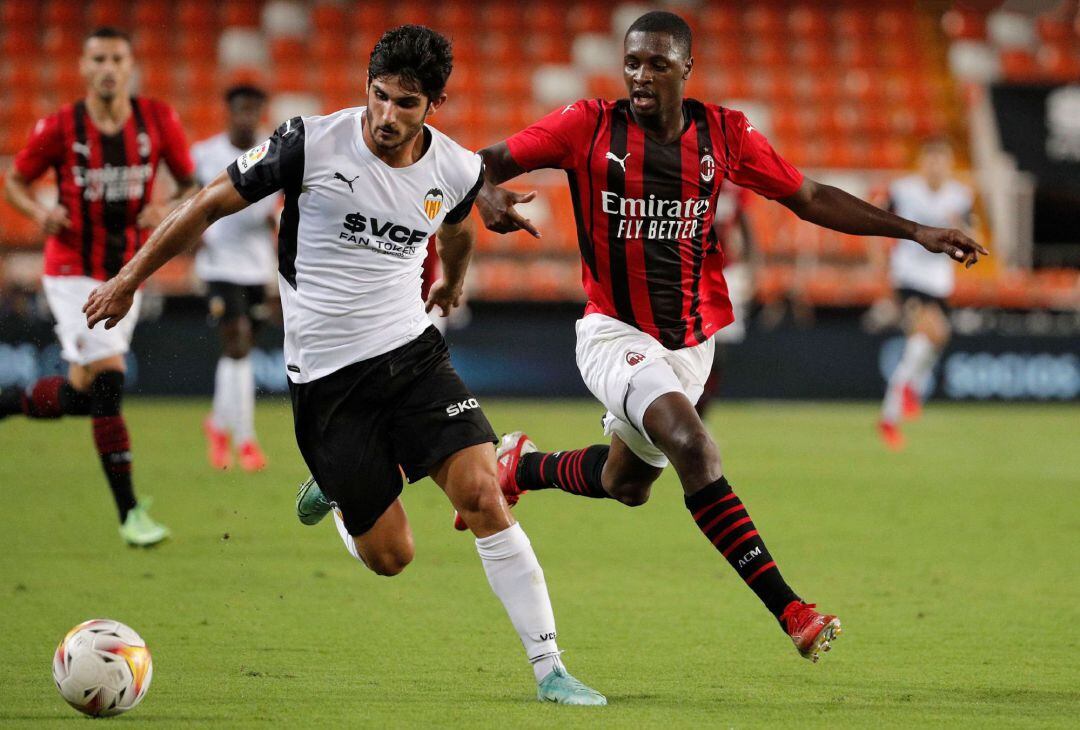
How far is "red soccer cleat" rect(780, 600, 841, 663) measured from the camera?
15.6 feet

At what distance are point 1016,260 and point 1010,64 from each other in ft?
16.6

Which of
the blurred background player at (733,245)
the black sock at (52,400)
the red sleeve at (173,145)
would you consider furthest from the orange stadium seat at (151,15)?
the black sock at (52,400)

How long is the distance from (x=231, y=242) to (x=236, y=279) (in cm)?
34

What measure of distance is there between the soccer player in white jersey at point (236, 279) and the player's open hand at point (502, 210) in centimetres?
525

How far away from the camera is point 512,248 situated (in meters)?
18.7

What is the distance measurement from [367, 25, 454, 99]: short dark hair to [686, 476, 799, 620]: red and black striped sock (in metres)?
1.61

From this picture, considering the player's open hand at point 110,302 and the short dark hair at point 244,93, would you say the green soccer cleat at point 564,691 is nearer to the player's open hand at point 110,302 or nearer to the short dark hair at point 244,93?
the player's open hand at point 110,302

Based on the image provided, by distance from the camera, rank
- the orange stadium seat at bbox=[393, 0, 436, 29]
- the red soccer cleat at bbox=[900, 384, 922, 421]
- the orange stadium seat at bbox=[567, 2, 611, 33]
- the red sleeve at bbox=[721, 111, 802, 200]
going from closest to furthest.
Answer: the red sleeve at bbox=[721, 111, 802, 200] < the red soccer cleat at bbox=[900, 384, 922, 421] < the orange stadium seat at bbox=[393, 0, 436, 29] < the orange stadium seat at bbox=[567, 2, 611, 33]

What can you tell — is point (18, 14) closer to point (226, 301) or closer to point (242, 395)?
point (226, 301)

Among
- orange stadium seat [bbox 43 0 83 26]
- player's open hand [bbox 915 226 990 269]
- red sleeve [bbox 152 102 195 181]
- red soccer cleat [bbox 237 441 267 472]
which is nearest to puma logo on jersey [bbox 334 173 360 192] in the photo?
player's open hand [bbox 915 226 990 269]

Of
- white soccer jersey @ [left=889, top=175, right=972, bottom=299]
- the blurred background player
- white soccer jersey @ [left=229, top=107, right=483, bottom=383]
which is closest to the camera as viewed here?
white soccer jersey @ [left=229, top=107, right=483, bottom=383]

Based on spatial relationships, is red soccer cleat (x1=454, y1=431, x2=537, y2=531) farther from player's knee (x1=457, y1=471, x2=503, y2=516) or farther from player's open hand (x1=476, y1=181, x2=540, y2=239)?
player's knee (x1=457, y1=471, x2=503, y2=516)

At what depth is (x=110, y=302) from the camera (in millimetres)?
4570

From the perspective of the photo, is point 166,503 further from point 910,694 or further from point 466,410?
point 910,694
